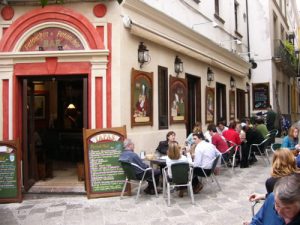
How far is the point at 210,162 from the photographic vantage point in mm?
7758

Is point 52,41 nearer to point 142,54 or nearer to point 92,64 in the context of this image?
point 92,64

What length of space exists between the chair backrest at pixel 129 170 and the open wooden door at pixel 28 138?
2287 mm

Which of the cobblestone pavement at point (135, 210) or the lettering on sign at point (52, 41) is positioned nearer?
the cobblestone pavement at point (135, 210)

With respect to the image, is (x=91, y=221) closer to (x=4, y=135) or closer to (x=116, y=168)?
(x=116, y=168)

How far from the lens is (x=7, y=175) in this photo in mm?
7531

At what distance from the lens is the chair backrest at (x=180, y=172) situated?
6.90 metres

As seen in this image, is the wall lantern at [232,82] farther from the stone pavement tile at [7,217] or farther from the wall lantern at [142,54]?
the stone pavement tile at [7,217]

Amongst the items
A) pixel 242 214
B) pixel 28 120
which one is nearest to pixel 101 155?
pixel 28 120

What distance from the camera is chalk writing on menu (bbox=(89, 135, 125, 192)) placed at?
7.65 metres

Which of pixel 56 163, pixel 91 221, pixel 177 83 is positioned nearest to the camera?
pixel 91 221

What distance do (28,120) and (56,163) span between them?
11.8 feet

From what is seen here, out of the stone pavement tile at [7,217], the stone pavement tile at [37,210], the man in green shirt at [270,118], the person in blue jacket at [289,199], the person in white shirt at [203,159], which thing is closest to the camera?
the person in blue jacket at [289,199]

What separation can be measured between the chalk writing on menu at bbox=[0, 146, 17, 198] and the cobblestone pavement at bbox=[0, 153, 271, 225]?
247 millimetres

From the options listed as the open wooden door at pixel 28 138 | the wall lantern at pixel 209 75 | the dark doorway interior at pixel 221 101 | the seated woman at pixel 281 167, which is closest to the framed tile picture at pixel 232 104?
the dark doorway interior at pixel 221 101
